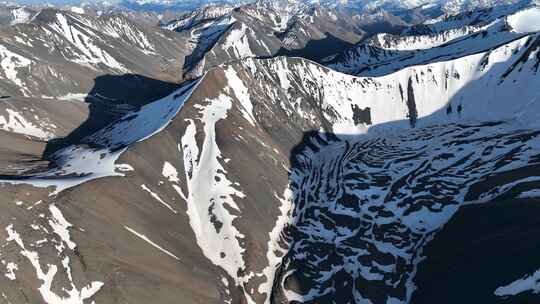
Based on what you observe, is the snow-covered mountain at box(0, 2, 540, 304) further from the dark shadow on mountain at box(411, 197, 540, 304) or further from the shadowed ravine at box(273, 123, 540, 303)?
the shadowed ravine at box(273, 123, 540, 303)

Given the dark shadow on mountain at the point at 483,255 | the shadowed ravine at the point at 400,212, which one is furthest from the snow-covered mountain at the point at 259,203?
the shadowed ravine at the point at 400,212

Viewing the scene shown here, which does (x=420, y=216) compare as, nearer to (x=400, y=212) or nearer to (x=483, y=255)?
(x=400, y=212)

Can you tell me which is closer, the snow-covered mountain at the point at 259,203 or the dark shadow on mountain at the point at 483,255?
the dark shadow on mountain at the point at 483,255

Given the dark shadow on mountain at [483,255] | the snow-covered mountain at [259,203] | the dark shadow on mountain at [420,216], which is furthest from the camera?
the dark shadow on mountain at [420,216]

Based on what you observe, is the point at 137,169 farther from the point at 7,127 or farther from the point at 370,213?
the point at 7,127

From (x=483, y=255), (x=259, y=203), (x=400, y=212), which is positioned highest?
(x=259, y=203)

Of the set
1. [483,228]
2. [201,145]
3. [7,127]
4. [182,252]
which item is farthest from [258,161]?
[7,127]

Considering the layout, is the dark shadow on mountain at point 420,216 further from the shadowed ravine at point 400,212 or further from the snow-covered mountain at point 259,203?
the snow-covered mountain at point 259,203

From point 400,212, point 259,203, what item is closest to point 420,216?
point 400,212

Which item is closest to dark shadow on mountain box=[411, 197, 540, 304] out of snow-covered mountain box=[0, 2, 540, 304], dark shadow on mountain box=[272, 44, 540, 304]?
dark shadow on mountain box=[272, 44, 540, 304]

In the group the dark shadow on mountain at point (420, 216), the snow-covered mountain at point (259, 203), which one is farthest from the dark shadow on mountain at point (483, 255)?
the snow-covered mountain at point (259, 203)

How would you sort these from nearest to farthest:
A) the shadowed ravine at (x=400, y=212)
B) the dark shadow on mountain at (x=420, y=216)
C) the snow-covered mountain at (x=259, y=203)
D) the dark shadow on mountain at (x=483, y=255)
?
the dark shadow on mountain at (x=483, y=255) < the snow-covered mountain at (x=259, y=203) < the dark shadow on mountain at (x=420, y=216) < the shadowed ravine at (x=400, y=212)
